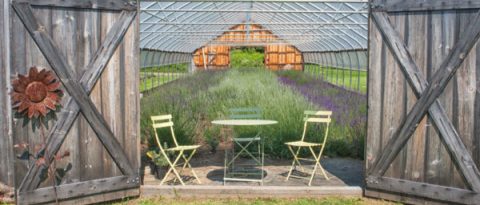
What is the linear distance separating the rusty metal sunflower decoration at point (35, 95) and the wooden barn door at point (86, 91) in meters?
0.13

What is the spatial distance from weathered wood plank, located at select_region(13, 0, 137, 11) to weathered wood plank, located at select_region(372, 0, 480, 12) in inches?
101

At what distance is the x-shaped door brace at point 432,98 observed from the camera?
17.5ft

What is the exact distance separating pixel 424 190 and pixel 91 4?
3.78 metres

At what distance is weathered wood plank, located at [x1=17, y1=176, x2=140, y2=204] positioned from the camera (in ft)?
17.2

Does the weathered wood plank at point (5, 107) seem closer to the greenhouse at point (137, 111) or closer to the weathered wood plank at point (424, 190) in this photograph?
the greenhouse at point (137, 111)

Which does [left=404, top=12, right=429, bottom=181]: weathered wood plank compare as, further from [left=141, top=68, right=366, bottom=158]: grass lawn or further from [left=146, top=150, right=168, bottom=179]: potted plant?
[left=146, top=150, right=168, bottom=179]: potted plant

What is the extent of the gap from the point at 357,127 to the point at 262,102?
2055 mm

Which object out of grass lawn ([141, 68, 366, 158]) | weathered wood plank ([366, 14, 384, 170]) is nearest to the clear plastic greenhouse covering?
grass lawn ([141, 68, 366, 158])

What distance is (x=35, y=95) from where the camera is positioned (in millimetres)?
5004

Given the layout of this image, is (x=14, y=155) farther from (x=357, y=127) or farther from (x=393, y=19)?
(x=357, y=127)

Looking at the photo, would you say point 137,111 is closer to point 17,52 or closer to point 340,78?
point 17,52

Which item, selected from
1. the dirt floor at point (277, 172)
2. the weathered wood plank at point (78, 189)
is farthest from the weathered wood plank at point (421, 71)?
the weathered wood plank at point (78, 189)

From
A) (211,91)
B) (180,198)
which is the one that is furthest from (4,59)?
(211,91)

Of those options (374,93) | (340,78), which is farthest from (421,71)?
(340,78)
